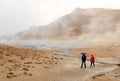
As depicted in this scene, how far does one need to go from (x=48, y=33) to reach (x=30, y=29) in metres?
19.7

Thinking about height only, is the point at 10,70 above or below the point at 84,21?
below

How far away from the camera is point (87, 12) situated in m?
164

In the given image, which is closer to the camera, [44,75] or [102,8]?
[44,75]

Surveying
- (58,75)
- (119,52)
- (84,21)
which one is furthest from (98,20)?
(58,75)

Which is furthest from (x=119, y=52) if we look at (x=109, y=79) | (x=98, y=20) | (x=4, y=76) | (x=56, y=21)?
(x=56, y=21)

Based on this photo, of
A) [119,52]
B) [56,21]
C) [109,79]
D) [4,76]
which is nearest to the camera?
[4,76]

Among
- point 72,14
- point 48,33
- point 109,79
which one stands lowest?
point 109,79

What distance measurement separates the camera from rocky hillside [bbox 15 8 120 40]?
132175 millimetres

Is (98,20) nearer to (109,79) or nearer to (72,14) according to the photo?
(72,14)

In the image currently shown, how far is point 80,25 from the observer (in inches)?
5856

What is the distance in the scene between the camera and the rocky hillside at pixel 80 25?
434 feet

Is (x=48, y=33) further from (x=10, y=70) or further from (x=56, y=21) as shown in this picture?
(x=10, y=70)

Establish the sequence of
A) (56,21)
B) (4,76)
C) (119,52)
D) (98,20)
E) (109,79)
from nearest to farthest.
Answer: (4,76) < (109,79) < (119,52) < (98,20) < (56,21)

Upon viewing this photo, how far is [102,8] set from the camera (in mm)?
165375
